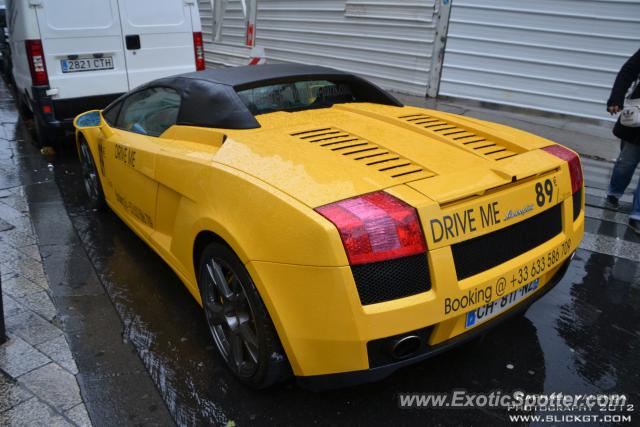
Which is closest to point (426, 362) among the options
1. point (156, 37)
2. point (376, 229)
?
point (376, 229)

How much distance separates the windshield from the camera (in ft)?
10.2

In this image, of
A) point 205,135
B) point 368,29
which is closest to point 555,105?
point 368,29

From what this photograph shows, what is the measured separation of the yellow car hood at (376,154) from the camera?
208cm

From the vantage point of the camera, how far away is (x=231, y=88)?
2.99 meters

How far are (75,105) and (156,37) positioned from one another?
138cm

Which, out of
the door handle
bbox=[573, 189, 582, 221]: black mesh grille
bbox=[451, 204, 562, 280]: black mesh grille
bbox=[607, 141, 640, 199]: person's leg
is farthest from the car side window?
bbox=[607, 141, 640, 199]: person's leg

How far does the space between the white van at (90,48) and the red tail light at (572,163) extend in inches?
218

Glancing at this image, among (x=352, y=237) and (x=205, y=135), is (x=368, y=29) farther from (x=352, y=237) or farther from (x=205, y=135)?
(x=352, y=237)

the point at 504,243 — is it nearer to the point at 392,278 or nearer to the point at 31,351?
the point at 392,278

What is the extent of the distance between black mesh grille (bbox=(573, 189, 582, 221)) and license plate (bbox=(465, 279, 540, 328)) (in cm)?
52

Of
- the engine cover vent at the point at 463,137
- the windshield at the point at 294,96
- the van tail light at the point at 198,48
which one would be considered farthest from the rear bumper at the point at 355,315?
the van tail light at the point at 198,48

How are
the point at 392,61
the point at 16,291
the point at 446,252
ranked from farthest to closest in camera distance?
the point at 392,61 → the point at 16,291 → the point at 446,252

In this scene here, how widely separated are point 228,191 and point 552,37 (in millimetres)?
7208

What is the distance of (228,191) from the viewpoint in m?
2.26
